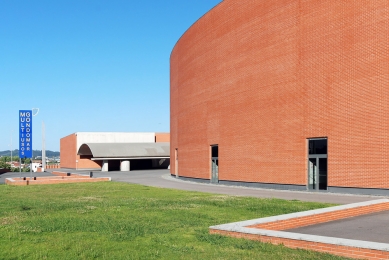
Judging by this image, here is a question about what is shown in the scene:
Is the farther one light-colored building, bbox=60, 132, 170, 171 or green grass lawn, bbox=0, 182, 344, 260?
light-colored building, bbox=60, 132, 170, 171

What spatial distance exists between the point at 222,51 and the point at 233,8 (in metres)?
3.28

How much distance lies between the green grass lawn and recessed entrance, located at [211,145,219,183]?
51.8 ft

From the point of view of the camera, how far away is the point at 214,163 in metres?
34.4

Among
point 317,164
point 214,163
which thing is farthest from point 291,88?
point 214,163

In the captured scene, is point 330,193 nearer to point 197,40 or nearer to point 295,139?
point 295,139

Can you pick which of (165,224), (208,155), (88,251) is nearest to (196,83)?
(208,155)

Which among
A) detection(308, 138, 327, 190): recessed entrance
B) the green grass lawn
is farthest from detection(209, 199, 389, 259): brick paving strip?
detection(308, 138, 327, 190): recessed entrance

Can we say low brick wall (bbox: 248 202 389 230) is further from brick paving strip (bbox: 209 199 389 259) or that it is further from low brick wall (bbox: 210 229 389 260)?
low brick wall (bbox: 210 229 389 260)

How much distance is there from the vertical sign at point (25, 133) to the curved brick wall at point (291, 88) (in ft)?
49.0

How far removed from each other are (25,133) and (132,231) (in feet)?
100

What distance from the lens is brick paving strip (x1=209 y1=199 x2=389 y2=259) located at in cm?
802

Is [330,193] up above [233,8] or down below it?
below

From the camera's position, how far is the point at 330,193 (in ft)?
75.6

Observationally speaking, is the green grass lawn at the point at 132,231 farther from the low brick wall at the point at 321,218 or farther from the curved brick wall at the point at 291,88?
the curved brick wall at the point at 291,88
